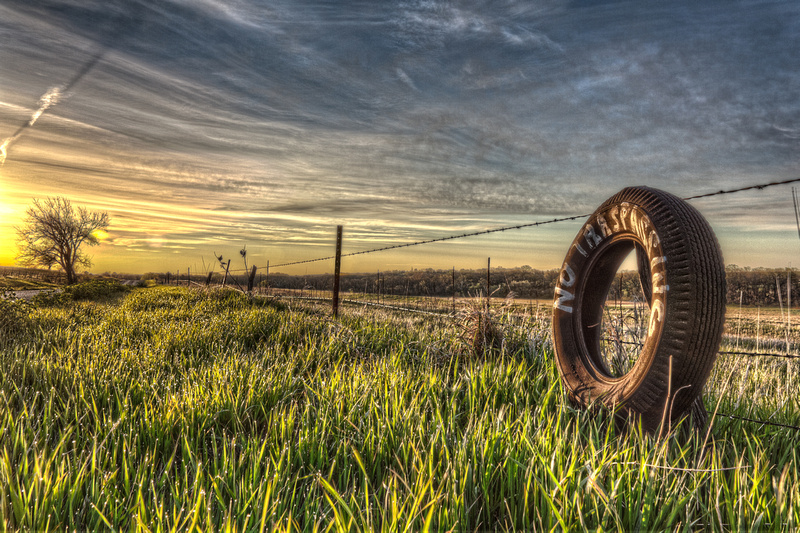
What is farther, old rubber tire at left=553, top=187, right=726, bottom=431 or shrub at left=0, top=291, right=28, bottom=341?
shrub at left=0, top=291, right=28, bottom=341

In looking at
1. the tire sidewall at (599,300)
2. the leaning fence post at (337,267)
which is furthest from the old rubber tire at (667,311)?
the leaning fence post at (337,267)

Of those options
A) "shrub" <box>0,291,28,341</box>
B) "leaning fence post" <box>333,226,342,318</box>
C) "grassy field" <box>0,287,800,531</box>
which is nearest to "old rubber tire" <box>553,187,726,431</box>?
"grassy field" <box>0,287,800,531</box>

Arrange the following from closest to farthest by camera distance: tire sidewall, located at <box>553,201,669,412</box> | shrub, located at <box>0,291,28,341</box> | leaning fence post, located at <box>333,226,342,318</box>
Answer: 1. tire sidewall, located at <box>553,201,669,412</box>
2. shrub, located at <box>0,291,28,341</box>
3. leaning fence post, located at <box>333,226,342,318</box>

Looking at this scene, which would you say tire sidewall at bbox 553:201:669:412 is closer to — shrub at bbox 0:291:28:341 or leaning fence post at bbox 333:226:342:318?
leaning fence post at bbox 333:226:342:318

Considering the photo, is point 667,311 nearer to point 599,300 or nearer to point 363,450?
point 599,300

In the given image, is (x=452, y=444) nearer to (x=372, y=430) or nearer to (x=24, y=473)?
(x=372, y=430)

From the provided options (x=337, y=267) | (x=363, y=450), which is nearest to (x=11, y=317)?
(x=337, y=267)

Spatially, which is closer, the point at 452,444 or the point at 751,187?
the point at 452,444

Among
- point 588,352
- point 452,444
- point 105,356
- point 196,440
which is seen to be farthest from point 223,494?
point 105,356

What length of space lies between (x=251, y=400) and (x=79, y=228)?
Result: 45416 mm

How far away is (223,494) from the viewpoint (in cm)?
216

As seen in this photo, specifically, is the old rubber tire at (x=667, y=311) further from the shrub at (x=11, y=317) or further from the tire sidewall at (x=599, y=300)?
the shrub at (x=11, y=317)

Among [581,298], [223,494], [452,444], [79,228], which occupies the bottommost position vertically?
[223,494]

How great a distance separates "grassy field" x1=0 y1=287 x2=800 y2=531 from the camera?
1.84m
